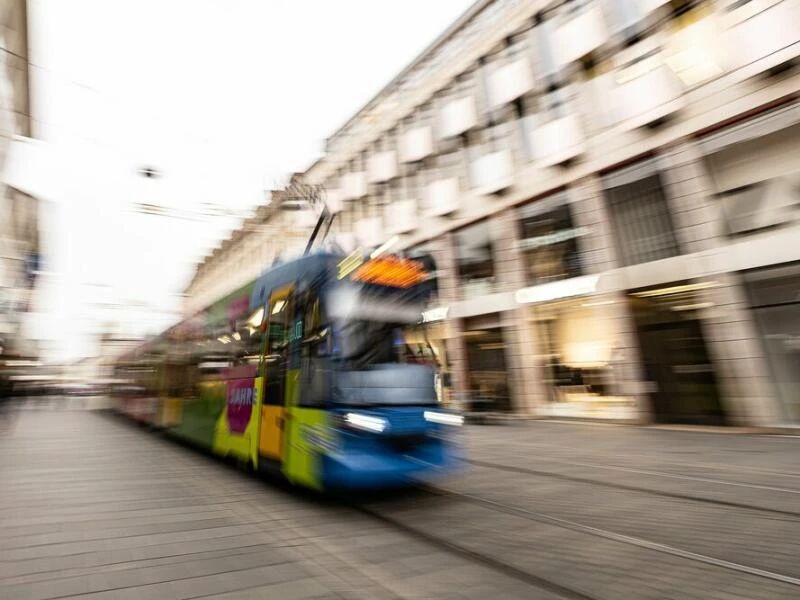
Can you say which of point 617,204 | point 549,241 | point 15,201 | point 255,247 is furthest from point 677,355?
point 255,247

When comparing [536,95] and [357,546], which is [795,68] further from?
[357,546]

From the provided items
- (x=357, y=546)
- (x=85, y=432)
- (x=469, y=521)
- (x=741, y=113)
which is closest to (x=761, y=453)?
(x=469, y=521)

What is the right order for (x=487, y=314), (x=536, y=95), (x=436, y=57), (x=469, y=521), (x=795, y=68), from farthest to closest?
(x=436, y=57) < (x=487, y=314) < (x=536, y=95) < (x=795, y=68) < (x=469, y=521)

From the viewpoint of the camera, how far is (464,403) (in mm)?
17266

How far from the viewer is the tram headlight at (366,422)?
4574 mm

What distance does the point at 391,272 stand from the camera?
5848 millimetres

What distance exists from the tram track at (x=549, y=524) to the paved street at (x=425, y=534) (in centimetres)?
2

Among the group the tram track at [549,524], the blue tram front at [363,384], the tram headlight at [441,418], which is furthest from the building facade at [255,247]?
the tram track at [549,524]

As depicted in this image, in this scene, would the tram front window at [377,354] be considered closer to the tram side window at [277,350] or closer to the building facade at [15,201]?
the tram side window at [277,350]

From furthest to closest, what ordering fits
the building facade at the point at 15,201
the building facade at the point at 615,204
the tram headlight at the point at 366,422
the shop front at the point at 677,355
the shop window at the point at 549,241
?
the shop window at the point at 549,241 < the shop front at the point at 677,355 < the building facade at the point at 615,204 < the building facade at the point at 15,201 < the tram headlight at the point at 366,422

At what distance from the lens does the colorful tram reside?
474 cm

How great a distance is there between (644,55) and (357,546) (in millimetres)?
16355

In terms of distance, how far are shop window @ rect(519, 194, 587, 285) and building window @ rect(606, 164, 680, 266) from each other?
51.6 inches

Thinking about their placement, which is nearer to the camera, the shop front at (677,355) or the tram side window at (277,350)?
the tram side window at (277,350)
